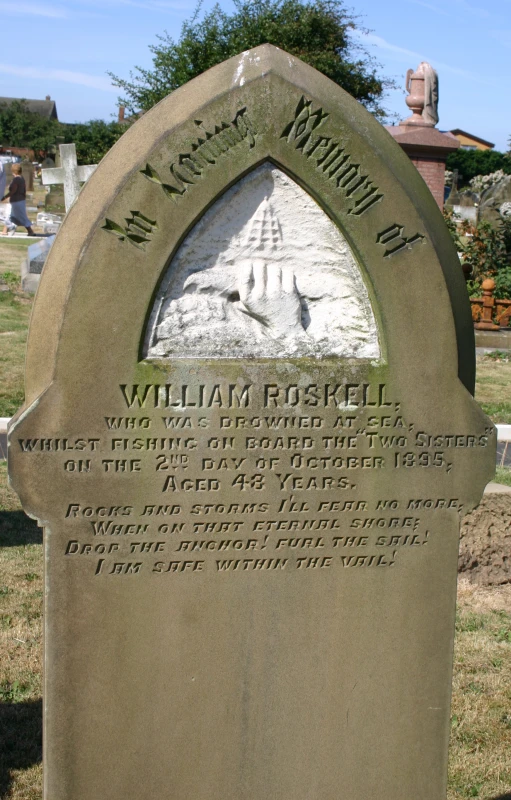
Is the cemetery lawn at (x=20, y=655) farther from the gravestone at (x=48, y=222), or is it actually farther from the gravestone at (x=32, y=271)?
the gravestone at (x=48, y=222)

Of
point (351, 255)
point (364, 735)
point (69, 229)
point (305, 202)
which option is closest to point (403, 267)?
point (351, 255)

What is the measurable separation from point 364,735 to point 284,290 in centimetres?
159

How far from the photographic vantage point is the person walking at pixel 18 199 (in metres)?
21.1

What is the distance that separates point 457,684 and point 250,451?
7.84 feet

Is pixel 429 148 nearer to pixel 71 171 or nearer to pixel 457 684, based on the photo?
pixel 71 171

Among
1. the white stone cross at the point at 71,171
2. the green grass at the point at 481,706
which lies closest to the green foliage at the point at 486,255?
the white stone cross at the point at 71,171

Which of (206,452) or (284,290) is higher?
(284,290)

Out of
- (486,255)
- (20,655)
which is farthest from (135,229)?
(486,255)

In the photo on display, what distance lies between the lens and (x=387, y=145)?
2.84 meters

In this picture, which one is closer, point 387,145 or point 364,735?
point 387,145

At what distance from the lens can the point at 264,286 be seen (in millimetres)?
2859

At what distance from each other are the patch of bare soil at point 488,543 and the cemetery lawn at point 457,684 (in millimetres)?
78

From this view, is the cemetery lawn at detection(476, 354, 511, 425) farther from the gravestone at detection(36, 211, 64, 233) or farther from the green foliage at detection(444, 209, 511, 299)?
the gravestone at detection(36, 211, 64, 233)

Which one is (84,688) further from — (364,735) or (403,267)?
(403,267)
